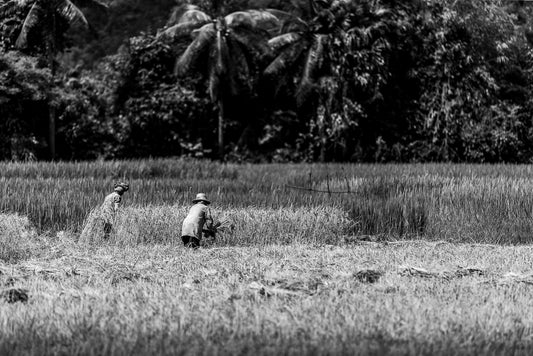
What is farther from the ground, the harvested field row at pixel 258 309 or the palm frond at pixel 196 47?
the palm frond at pixel 196 47

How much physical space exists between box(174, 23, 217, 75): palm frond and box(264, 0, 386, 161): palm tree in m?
2.40

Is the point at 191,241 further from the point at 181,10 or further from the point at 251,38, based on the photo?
the point at 181,10

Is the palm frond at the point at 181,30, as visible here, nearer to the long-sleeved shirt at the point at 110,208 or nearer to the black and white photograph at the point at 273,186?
the black and white photograph at the point at 273,186

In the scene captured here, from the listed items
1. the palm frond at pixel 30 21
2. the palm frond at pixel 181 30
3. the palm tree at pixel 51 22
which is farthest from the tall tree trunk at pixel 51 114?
the palm frond at pixel 181 30

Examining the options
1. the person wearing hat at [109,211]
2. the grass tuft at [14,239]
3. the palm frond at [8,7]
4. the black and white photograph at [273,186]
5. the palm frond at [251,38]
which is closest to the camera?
the black and white photograph at [273,186]

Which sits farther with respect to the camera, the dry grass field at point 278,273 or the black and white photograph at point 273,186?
the black and white photograph at point 273,186

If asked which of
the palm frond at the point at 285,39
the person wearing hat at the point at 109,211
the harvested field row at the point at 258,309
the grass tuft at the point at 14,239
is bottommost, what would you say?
the grass tuft at the point at 14,239

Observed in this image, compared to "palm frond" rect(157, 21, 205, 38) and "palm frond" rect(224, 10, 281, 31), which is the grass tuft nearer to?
"palm frond" rect(157, 21, 205, 38)

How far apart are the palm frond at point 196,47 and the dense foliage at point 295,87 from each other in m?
0.07

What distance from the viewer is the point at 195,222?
8.84m

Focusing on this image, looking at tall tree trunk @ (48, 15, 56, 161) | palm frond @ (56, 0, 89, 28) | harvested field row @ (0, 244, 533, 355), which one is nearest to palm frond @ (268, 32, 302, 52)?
palm frond @ (56, 0, 89, 28)

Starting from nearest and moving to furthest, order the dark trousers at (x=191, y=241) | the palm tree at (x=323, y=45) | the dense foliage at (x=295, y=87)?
the dark trousers at (x=191, y=241) < the dense foliage at (x=295, y=87) < the palm tree at (x=323, y=45)

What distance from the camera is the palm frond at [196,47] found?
93.0ft

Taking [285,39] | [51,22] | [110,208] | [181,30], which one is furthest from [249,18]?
[110,208]
